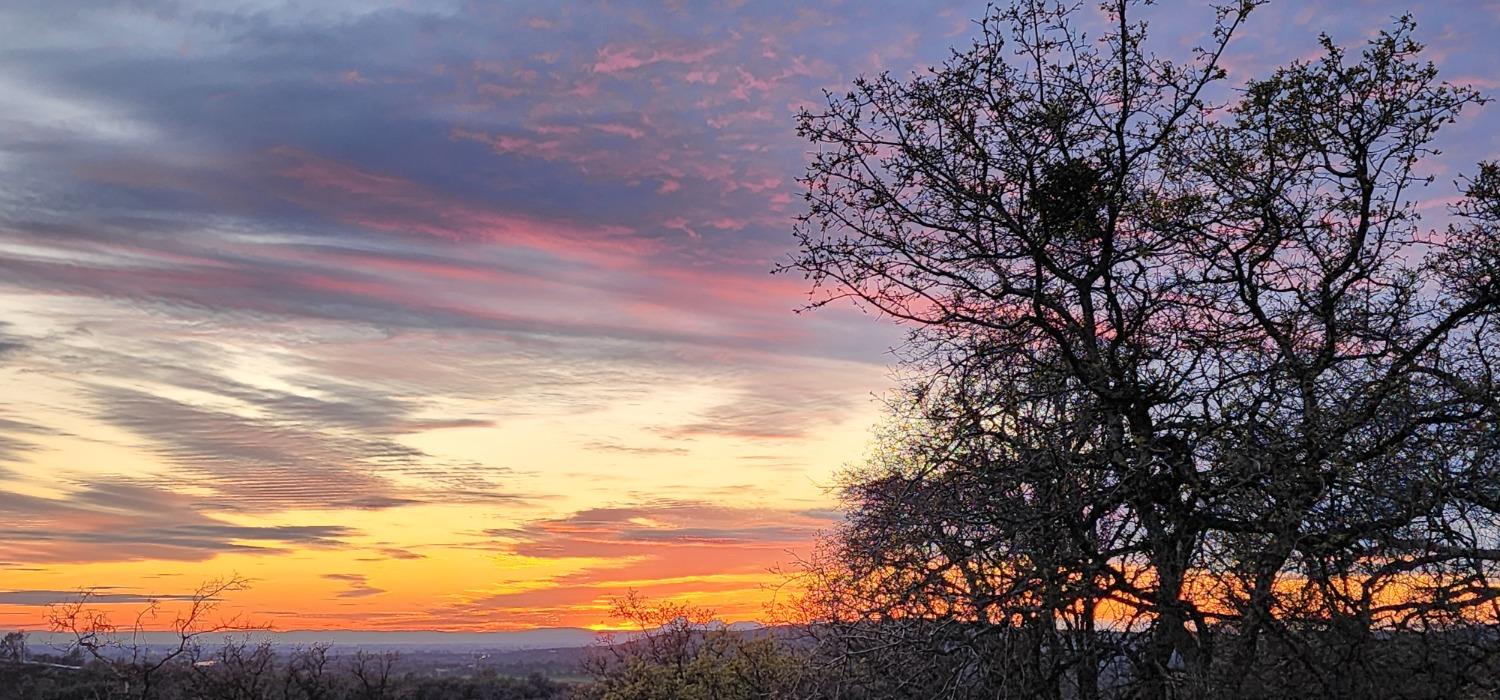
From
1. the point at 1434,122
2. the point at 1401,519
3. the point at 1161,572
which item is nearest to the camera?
the point at 1401,519

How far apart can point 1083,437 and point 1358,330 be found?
2.71 metres

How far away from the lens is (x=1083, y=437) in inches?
415

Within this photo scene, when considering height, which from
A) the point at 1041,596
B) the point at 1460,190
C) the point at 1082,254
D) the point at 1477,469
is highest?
the point at 1460,190

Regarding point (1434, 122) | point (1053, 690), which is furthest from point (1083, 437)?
point (1434, 122)

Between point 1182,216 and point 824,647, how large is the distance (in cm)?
533

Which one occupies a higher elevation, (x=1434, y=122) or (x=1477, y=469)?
A: (x=1434, y=122)

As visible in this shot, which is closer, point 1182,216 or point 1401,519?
point 1401,519

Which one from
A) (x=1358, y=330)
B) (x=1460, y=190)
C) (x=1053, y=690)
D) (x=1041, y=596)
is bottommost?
(x=1053, y=690)

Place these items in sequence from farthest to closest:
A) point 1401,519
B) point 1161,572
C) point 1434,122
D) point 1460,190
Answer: point 1460,190, point 1434,122, point 1161,572, point 1401,519

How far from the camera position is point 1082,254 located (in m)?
11.1

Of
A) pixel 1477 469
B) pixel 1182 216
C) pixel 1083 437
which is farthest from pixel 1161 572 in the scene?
pixel 1182 216

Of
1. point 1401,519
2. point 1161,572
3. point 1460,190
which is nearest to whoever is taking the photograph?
point 1401,519

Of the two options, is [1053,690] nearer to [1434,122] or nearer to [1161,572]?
[1161,572]

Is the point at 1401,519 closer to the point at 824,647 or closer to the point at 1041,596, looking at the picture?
the point at 1041,596
